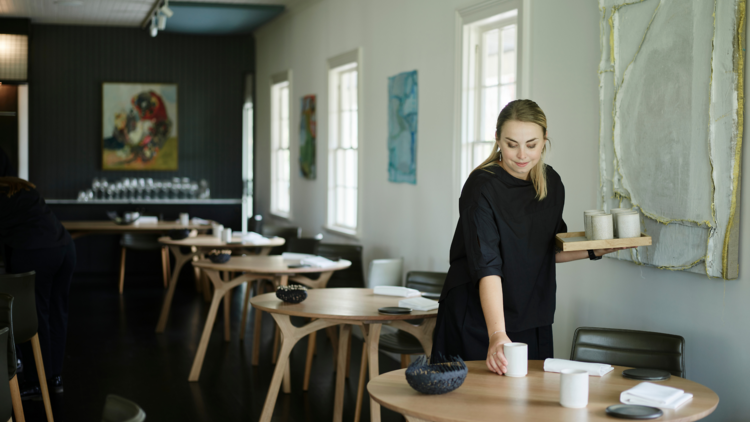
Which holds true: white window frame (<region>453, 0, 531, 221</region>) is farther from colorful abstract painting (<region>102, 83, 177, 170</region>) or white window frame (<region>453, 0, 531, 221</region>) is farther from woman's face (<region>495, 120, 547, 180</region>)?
colorful abstract painting (<region>102, 83, 177, 170</region>)

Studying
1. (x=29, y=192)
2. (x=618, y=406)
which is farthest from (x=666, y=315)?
(x=29, y=192)

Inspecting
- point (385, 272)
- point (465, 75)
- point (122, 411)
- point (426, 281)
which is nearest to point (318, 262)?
point (385, 272)

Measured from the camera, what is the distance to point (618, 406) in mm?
1911

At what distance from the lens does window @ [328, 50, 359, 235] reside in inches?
285

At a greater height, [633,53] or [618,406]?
[633,53]

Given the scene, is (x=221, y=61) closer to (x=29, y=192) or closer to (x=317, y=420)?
(x=29, y=192)

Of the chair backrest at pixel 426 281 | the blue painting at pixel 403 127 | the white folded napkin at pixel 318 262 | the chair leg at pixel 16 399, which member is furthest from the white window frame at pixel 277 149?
the chair leg at pixel 16 399

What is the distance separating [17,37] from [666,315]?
33.0 feet

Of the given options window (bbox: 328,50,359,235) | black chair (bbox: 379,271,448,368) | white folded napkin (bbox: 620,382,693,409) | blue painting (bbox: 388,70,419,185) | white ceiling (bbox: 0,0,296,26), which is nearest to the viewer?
white folded napkin (bbox: 620,382,693,409)

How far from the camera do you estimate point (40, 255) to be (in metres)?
4.55

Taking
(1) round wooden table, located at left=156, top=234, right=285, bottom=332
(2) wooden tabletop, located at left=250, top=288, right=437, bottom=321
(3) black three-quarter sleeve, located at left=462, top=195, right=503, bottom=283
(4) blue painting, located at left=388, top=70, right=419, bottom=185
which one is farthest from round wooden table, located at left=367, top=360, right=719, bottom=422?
(1) round wooden table, located at left=156, top=234, right=285, bottom=332

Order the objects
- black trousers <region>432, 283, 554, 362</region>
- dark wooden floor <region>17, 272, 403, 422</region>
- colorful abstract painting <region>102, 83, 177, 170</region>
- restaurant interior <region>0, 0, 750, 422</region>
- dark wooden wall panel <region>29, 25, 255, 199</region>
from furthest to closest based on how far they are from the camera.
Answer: colorful abstract painting <region>102, 83, 177, 170</region>, dark wooden wall panel <region>29, 25, 255, 199</region>, dark wooden floor <region>17, 272, 403, 422</region>, restaurant interior <region>0, 0, 750, 422</region>, black trousers <region>432, 283, 554, 362</region>

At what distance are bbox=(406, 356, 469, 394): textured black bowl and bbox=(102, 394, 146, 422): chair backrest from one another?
752 millimetres

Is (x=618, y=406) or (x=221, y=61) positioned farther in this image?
(x=221, y=61)
